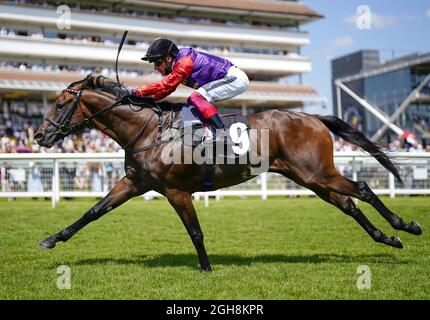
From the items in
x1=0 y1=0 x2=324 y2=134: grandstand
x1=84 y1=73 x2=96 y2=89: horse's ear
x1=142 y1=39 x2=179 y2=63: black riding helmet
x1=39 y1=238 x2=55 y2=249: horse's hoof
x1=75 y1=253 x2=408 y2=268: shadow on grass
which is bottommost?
x1=75 y1=253 x2=408 y2=268: shadow on grass

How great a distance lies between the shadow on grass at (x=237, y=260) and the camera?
5992 mm

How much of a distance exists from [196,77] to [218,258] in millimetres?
2069

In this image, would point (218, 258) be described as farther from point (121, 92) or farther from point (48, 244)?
point (121, 92)

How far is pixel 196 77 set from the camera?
18.9ft

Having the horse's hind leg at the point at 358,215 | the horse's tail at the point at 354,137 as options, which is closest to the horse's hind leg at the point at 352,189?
the horse's hind leg at the point at 358,215

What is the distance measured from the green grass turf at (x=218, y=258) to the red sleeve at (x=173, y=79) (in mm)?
1778

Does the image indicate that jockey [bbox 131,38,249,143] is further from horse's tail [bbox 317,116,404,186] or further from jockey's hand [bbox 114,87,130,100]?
horse's tail [bbox 317,116,404,186]

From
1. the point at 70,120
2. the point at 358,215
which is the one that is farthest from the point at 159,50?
the point at 358,215

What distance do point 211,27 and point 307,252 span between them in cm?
3702

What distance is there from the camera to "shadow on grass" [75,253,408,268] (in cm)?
599

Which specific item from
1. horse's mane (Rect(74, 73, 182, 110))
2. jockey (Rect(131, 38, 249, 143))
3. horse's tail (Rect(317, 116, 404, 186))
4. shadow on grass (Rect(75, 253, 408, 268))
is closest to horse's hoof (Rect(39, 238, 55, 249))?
shadow on grass (Rect(75, 253, 408, 268))

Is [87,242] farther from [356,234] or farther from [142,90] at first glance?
[356,234]

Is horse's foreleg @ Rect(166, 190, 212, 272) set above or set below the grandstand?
below

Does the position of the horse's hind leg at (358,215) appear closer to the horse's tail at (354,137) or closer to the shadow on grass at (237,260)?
the shadow on grass at (237,260)
